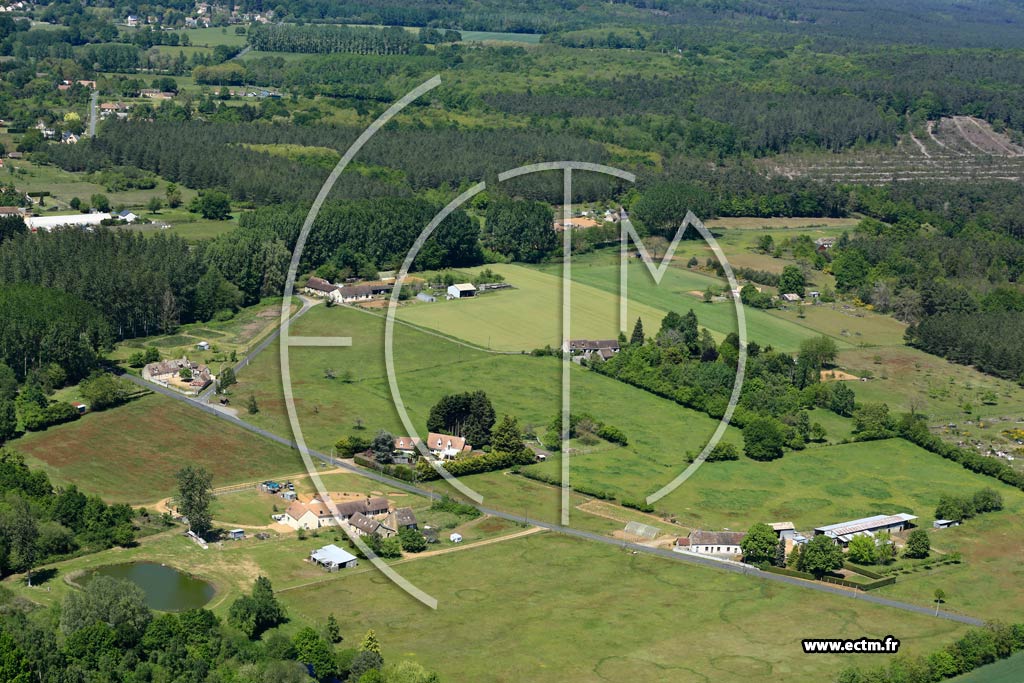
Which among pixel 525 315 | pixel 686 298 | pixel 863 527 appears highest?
pixel 525 315

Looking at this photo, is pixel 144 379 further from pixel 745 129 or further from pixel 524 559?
pixel 745 129

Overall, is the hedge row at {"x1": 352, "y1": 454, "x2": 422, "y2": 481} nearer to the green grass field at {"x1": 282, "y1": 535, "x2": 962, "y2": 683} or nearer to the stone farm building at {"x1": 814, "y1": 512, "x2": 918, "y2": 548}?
the green grass field at {"x1": 282, "y1": 535, "x2": 962, "y2": 683}

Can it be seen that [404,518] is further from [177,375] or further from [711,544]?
[177,375]

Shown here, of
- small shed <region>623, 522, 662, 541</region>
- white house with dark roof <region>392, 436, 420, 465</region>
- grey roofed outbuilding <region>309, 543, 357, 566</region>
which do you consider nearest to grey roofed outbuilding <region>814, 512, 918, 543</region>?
small shed <region>623, 522, 662, 541</region>

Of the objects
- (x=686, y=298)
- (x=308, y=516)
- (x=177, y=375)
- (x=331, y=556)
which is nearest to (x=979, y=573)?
(x=331, y=556)

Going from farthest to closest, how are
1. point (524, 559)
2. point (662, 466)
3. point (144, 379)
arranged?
point (144, 379) < point (662, 466) < point (524, 559)

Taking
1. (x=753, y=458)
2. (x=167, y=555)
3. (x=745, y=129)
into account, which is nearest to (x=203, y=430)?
(x=167, y=555)

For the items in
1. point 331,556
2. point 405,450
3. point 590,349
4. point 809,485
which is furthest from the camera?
point 590,349
